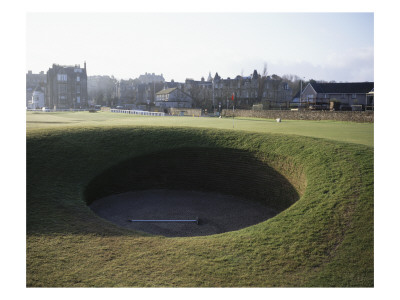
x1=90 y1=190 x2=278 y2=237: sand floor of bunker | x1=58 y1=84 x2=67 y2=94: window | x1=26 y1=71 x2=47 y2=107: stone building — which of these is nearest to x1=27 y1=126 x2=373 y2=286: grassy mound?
x1=90 y1=190 x2=278 y2=237: sand floor of bunker

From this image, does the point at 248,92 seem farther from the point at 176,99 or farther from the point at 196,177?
the point at 196,177

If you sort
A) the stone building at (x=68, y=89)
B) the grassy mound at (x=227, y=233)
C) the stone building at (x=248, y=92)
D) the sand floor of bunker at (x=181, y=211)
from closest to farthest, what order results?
the grassy mound at (x=227, y=233) < the sand floor of bunker at (x=181, y=211) < the stone building at (x=68, y=89) < the stone building at (x=248, y=92)

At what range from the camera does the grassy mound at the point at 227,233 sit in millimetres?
6168

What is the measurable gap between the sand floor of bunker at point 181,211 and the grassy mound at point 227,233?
1.58 feet

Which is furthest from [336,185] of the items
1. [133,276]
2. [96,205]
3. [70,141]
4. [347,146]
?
[70,141]

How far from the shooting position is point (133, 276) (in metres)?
6.09

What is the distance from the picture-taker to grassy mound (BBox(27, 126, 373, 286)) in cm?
617

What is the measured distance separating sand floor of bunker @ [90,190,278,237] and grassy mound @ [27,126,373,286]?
48 centimetres

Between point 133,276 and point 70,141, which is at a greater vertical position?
point 70,141

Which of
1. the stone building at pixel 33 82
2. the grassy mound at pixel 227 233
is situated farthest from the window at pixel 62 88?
the stone building at pixel 33 82

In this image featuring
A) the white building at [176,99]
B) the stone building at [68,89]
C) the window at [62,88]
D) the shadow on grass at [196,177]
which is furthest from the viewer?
the white building at [176,99]

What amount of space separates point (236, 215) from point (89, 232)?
17.3 feet

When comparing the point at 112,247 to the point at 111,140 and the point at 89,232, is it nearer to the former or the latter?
the point at 89,232

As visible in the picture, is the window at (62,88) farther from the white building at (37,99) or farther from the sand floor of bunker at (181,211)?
the sand floor of bunker at (181,211)
